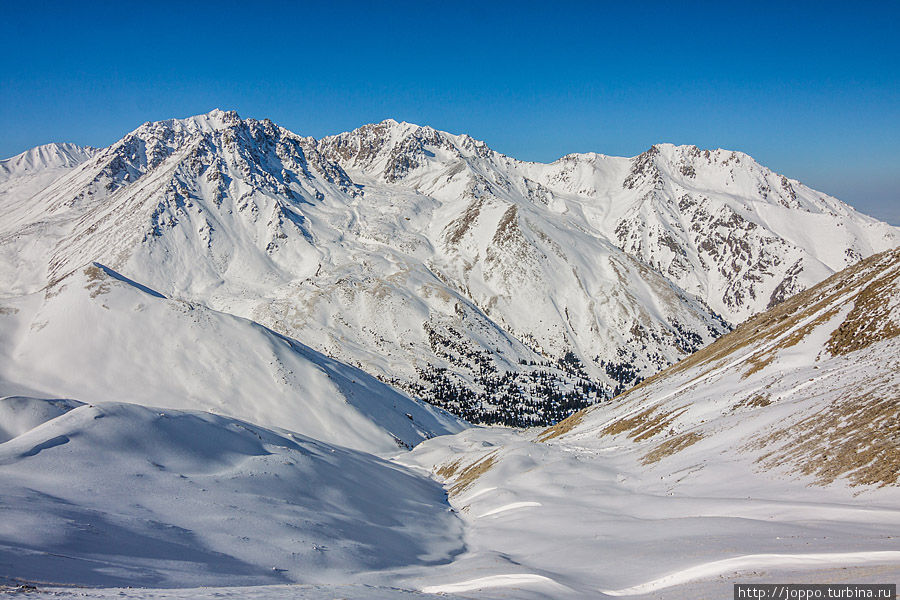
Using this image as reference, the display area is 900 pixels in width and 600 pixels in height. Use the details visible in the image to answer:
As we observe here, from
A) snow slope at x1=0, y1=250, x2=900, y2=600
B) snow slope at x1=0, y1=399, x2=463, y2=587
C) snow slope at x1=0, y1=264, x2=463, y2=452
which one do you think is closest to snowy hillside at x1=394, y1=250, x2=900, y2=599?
snow slope at x1=0, y1=250, x2=900, y2=600

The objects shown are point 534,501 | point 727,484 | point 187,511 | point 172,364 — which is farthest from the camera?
point 172,364

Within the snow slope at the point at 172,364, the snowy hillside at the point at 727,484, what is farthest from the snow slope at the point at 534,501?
the snow slope at the point at 172,364

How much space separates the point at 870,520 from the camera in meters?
18.7

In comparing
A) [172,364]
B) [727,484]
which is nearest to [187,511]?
[727,484]

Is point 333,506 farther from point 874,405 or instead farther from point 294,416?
point 294,416

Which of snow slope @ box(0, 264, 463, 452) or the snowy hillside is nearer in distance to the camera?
the snowy hillside

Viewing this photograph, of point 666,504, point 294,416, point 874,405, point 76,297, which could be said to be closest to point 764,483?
point 666,504

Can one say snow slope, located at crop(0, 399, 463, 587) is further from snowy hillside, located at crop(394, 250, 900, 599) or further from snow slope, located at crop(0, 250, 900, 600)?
snowy hillside, located at crop(394, 250, 900, 599)

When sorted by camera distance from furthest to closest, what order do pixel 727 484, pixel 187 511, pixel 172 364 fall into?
pixel 172 364, pixel 727 484, pixel 187 511

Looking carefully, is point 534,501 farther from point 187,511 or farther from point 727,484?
point 187,511

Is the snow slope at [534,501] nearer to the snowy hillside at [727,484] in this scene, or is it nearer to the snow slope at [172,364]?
the snowy hillside at [727,484]

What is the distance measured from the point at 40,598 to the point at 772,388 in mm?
49712

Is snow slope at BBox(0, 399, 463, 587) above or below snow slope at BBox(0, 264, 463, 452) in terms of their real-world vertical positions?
below

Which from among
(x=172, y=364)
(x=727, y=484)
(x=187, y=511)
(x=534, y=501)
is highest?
(x=172, y=364)
